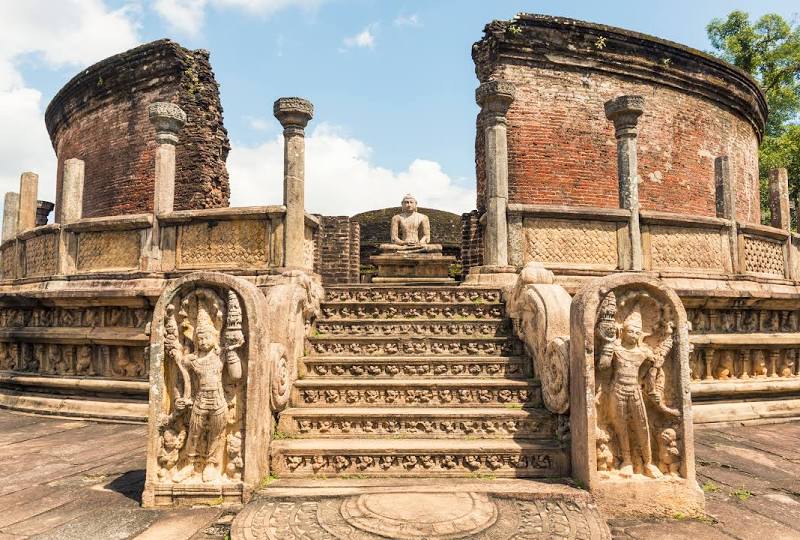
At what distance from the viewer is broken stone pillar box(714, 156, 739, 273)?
7129mm

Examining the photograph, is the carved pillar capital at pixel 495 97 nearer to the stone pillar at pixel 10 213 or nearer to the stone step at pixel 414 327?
the stone step at pixel 414 327

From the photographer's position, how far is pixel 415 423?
4.22m

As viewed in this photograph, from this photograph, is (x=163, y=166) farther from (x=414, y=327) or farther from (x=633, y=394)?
(x=633, y=394)

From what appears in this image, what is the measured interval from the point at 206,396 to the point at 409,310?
2.82 metres

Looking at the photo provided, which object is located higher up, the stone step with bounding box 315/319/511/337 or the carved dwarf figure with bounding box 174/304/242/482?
the stone step with bounding box 315/319/511/337

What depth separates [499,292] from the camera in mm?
6156

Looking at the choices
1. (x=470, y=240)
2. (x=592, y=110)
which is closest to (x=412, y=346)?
(x=470, y=240)

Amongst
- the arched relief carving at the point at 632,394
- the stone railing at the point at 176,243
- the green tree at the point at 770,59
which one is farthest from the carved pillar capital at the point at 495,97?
the green tree at the point at 770,59

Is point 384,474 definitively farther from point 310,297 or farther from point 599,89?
point 599,89

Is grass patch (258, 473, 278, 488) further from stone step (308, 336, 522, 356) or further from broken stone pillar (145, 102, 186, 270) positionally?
broken stone pillar (145, 102, 186, 270)

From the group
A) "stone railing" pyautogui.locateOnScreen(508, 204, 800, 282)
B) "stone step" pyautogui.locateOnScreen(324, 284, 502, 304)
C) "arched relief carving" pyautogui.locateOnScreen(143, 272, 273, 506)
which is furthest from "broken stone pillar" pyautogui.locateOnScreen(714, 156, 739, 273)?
"arched relief carving" pyautogui.locateOnScreen(143, 272, 273, 506)

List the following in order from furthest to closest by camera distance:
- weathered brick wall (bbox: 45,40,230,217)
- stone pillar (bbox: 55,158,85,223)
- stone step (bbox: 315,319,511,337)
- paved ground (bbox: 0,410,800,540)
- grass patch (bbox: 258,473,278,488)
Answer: weathered brick wall (bbox: 45,40,230,217) < stone pillar (bbox: 55,158,85,223) < stone step (bbox: 315,319,511,337) < grass patch (bbox: 258,473,278,488) < paved ground (bbox: 0,410,800,540)

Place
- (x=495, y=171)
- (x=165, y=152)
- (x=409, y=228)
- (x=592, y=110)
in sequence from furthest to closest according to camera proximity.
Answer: (x=409, y=228) → (x=592, y=110) → (x=165, y=152) → (x=495, y=171)

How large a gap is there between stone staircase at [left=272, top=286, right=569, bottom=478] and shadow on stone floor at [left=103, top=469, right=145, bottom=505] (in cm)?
100
